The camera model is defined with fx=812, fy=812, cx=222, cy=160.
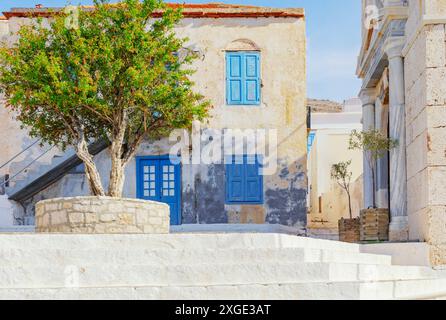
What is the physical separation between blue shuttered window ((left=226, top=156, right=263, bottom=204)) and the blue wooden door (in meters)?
1.35

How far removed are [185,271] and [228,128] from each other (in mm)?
11807

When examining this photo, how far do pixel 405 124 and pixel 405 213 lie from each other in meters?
1.71

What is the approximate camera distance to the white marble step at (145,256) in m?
Answer: 9.83

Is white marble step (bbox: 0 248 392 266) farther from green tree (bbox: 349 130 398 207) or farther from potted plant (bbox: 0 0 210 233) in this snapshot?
green tree (bbox: 349 130 398 207)

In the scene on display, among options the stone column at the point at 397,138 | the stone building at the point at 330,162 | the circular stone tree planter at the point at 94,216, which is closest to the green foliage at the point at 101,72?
the circular stone tree planter at the point at 94,216

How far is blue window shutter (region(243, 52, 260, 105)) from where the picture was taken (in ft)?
69.3

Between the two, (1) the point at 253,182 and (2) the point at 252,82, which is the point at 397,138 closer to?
(1) the point at 253,182

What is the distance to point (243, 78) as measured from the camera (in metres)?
21.2

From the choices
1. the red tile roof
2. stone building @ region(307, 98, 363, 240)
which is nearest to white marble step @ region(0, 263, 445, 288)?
the red tile roof

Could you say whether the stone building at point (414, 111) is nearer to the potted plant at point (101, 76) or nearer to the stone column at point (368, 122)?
the stone column at point (368, 122)

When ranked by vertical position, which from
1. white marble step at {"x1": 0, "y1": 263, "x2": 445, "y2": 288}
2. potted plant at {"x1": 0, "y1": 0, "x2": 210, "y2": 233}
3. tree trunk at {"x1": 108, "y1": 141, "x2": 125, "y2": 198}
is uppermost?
potted plant at {"x1": 0, "y1": 0, "x2": 210, "y2": 233}

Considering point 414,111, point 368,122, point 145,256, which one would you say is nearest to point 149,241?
point 145,256
